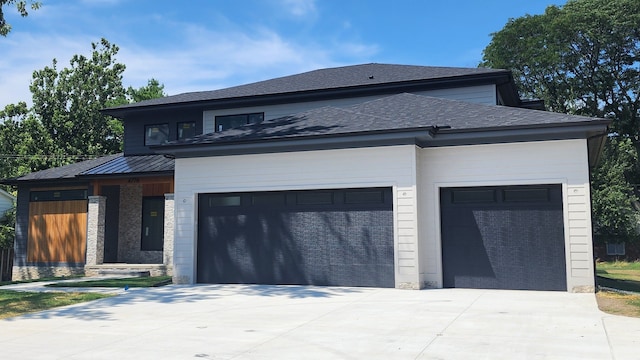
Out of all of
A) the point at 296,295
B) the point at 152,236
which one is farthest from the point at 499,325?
the point at 152,236

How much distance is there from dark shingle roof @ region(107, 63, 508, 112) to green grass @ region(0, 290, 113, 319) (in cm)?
1017

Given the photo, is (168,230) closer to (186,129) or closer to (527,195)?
(186,129)

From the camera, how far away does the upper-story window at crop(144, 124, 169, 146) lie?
75.3 feet

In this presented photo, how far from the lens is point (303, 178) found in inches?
585

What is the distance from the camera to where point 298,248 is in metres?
14.9

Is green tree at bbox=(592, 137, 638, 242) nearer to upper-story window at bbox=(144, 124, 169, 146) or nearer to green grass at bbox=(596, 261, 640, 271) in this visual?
green grass at bbox=(596, 261, 640, 271)

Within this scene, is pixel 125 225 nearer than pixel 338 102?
No

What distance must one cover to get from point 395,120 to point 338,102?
5.69 m

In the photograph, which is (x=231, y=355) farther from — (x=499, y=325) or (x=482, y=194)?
(x=482, y=194)

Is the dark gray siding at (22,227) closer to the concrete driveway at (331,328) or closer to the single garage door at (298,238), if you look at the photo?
the single garage door at (298,238)

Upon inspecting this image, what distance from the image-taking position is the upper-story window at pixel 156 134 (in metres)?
23.0

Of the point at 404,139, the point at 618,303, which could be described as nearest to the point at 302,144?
the point at 404,139

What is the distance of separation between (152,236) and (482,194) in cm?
1386

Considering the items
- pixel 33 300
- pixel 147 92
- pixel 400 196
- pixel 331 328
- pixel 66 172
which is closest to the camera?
pixel 331 328
